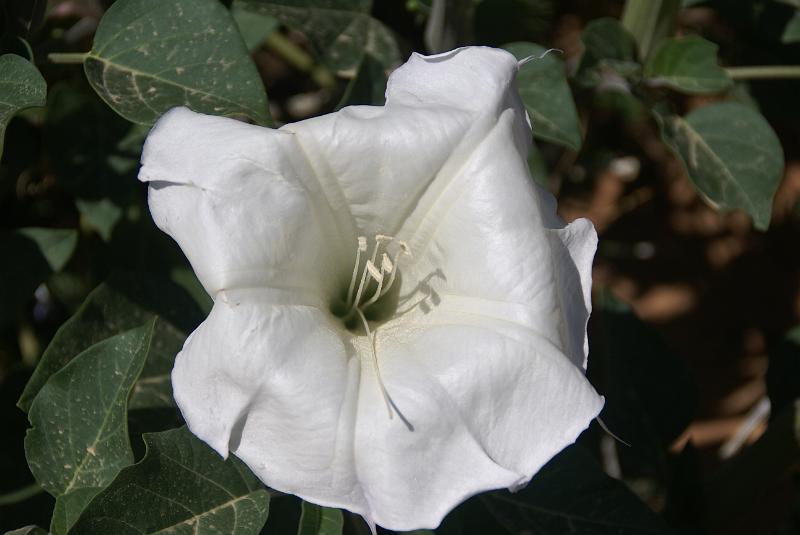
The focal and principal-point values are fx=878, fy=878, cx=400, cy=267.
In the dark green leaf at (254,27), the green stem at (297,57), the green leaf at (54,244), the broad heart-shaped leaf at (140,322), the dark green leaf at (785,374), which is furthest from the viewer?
the green stem at (297,57)

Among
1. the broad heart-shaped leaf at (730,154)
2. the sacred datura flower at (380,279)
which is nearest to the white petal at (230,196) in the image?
the sacred datura flower at (380,279)

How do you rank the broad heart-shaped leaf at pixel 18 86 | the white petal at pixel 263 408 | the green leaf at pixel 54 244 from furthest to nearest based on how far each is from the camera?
the green leaf at pixel 54 244, the broad heart-shaped leaf at pixel 18 86, the white petal at pixel 263 408

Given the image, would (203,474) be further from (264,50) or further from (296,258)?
(264,50)

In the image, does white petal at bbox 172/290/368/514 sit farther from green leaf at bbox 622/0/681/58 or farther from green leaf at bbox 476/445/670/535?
green leaf at bbox 622/0/681/58

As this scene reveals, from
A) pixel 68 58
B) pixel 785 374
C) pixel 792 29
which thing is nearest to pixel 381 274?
pixel 68 58

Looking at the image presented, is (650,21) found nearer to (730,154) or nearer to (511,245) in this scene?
(730,154)

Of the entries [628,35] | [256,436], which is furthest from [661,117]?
[256,436]

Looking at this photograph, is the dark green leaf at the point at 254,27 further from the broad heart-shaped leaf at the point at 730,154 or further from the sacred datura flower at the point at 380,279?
the broad heart-shaped leaf at the point at 730,154
